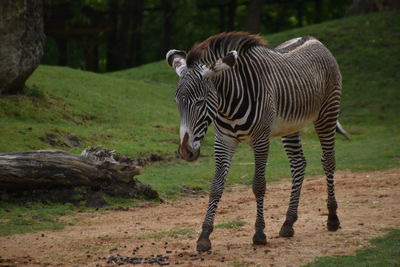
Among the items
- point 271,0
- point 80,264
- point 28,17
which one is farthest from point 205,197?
point 271,0

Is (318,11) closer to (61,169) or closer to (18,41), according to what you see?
(18,41)

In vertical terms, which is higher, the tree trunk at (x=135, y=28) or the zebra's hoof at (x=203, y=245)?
the zebra's hoof at (x=203, y=245)

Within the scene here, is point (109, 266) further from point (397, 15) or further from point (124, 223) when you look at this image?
point (397, 15)

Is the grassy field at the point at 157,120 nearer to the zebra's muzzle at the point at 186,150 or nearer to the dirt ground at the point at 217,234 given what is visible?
the dirt ground at the point at 217,234

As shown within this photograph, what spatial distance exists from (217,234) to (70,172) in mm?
3171

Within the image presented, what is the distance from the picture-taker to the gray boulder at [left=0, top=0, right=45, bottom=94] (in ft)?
54.7

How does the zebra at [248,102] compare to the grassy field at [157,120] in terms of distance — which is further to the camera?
the grassy field at [157,120]

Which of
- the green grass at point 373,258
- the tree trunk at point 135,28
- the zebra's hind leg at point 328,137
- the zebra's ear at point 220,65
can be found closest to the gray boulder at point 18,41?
the zebra's hind leg at point 328,137

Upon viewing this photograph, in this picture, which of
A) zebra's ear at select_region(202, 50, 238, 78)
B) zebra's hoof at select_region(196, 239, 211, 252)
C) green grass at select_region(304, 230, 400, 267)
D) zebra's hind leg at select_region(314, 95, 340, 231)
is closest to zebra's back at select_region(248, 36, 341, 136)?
zebra's hind leg at select_region(314, 95, 340, 231)

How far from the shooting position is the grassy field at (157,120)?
1429 cm

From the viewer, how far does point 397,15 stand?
31500mm

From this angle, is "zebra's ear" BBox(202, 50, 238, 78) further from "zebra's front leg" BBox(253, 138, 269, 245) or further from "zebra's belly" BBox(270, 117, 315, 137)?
"zebra's belly" BBox(270, 117, 315, 137)

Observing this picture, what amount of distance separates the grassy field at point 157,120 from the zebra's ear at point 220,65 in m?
3.75

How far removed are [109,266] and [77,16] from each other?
2734 cm
